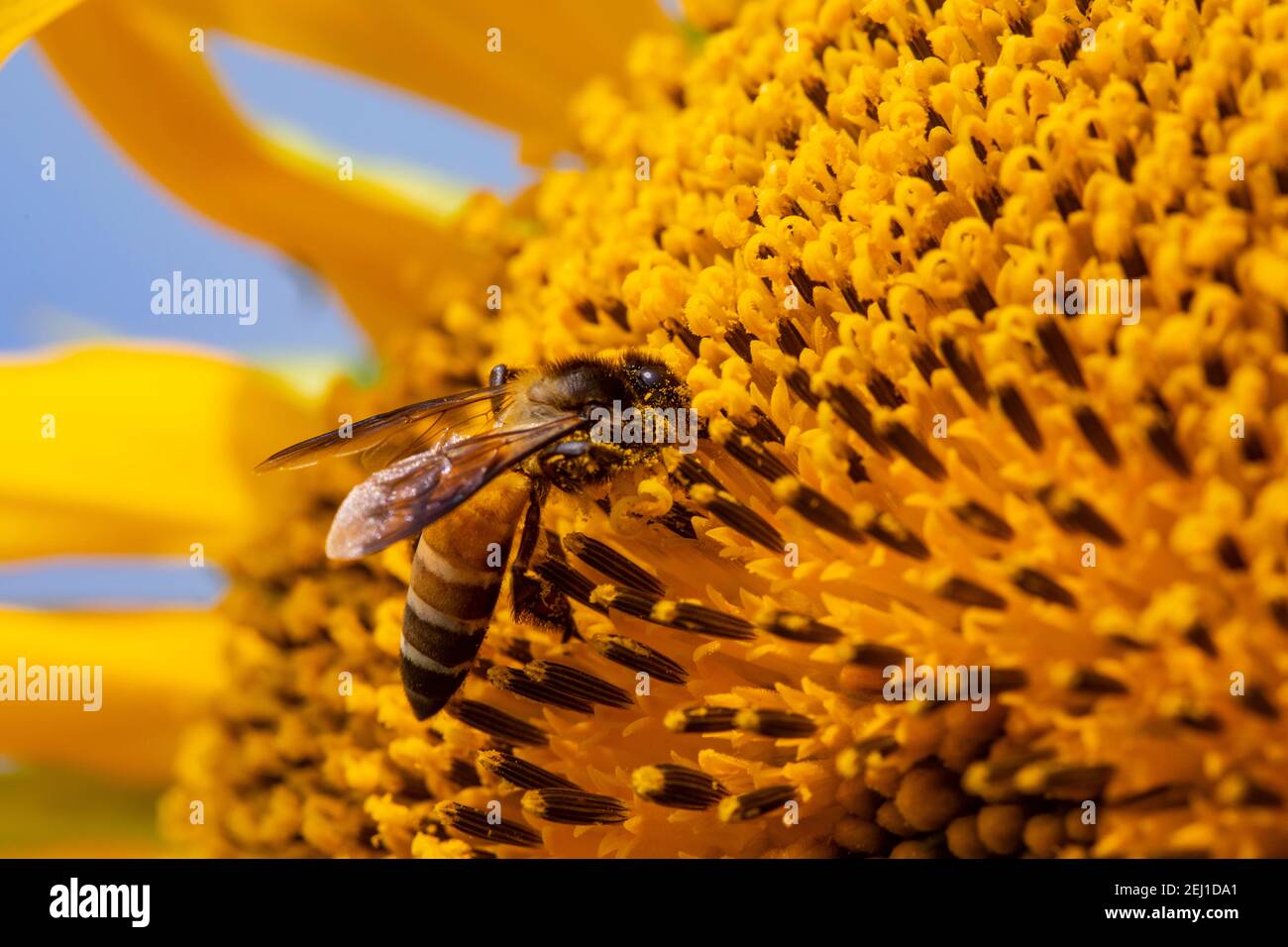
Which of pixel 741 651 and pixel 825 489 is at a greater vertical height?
pixel 825 489

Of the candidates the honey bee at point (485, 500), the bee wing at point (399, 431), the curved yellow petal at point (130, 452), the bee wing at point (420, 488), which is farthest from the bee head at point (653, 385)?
the curved yellow petal at point (130, 452)

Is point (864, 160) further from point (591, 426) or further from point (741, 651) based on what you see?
point (741, 651)

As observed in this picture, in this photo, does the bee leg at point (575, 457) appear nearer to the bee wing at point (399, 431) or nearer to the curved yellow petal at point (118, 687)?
the bee wing at point (399, 431)

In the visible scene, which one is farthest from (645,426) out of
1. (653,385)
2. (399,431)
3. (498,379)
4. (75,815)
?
(75,815)

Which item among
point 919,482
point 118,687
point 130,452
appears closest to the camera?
→ point 919,482

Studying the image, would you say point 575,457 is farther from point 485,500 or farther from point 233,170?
point 233,170

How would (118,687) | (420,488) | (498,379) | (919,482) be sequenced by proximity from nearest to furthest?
(919,482) → (420,488) → (498,379) → (118,687)
